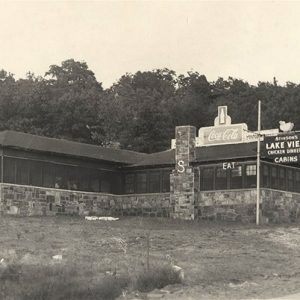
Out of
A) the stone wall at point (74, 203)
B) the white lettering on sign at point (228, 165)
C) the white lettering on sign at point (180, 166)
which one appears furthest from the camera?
the white lettering on sign at point (180, 166)

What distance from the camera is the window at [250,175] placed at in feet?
117

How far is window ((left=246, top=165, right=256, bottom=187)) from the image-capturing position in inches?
1399

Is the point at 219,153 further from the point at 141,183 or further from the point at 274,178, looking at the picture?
the point at 141,183

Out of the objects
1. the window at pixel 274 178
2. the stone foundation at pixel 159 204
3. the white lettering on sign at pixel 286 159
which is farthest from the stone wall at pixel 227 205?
the white lettering on sign at pixel 286 159

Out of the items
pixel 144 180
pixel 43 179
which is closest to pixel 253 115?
pixel 144 180

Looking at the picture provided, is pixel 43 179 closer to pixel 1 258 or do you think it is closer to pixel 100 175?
pixel 100 175

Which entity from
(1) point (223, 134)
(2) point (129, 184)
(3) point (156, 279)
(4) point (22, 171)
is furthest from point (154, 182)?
(3) point (156, 279)

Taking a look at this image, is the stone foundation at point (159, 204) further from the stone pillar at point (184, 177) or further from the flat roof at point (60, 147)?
the flat roof at point (60, 147)

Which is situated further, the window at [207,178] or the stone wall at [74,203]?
the window at [207,178]

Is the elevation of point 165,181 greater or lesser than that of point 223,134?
lesser

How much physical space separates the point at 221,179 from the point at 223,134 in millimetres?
2509

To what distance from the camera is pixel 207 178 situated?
3728cm

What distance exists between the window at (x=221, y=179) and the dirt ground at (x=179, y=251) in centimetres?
353

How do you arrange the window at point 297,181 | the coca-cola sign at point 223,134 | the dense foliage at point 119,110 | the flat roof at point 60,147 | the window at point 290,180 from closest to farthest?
1. the flat roof at point 60,147
2. the coca-cola sign at point 223,134
3. the window at point 290,180
4. the window at point 297,181
5. the dense foliage at point 119,110
